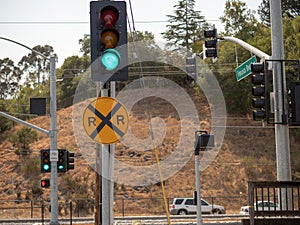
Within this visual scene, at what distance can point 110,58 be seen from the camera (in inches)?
371

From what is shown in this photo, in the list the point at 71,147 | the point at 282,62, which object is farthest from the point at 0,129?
the point at 282,62

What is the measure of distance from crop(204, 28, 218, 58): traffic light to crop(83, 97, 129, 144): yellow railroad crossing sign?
32.7ft

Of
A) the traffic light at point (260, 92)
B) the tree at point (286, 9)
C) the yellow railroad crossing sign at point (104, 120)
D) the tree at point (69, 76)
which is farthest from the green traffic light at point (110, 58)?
the tree at point (286, 9)

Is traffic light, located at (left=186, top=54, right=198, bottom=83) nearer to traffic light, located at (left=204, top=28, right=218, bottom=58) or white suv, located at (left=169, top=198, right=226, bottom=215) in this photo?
traffic light, located at (left=204, top=28, right=218, bottom=58)

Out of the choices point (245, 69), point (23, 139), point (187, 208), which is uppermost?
point (23, 139)

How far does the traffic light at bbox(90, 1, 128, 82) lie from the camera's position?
948 centimetres

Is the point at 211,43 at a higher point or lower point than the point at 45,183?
higher

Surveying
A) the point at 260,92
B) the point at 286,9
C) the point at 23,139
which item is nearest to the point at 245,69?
the point at 260,92

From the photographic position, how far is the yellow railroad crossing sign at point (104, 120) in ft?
31.6

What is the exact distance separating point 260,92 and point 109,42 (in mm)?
5675

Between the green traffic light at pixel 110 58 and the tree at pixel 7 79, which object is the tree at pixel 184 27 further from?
the green traffic light at pixel 110 58

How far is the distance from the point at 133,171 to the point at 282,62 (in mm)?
43464

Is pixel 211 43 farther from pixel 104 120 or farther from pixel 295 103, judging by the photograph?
pixel 104 120

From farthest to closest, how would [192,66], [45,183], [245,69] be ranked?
[45,183] < [192,66] < [245,69]
